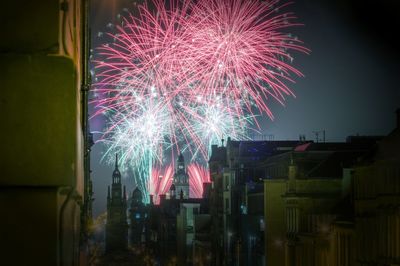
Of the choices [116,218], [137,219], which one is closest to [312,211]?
[116,218]

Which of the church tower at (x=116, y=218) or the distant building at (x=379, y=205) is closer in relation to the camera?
the distant building at (x=379, y=205)

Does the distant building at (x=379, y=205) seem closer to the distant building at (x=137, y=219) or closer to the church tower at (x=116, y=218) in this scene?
the church tower at (x=116, y=218)

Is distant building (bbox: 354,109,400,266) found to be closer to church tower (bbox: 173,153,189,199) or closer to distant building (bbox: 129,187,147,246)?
church tower (bbox: 173,153,189,199)

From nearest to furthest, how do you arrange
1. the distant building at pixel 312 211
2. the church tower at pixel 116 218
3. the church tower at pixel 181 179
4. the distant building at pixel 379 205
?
the distant building at pixel 379 205
the distant building at pixel 312 211
the church tower at pixel 181 179
the church tower at pixel 116 218

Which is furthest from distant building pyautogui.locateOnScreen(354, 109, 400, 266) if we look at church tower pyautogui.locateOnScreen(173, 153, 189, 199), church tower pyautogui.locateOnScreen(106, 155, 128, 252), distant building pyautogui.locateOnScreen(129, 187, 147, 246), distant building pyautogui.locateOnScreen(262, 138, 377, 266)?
distant building pyautogui.locateOnScreen(129, 187, 147, 246)

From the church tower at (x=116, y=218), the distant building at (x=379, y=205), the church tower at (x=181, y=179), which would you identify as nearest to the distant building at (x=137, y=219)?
the church tower at (x=116, y=218)

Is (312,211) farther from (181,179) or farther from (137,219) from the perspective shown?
(137,219)
